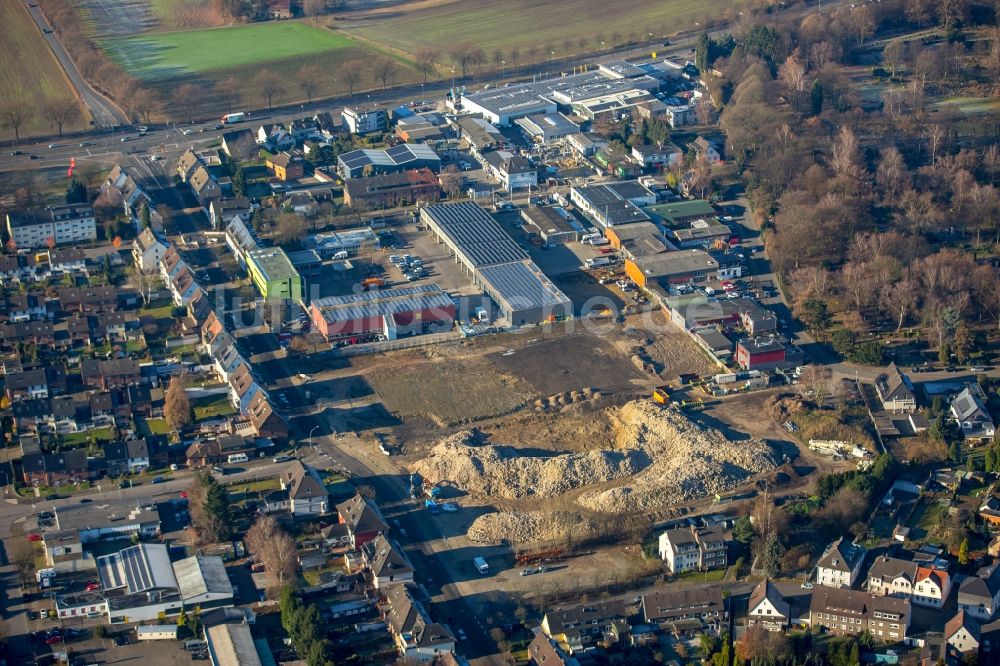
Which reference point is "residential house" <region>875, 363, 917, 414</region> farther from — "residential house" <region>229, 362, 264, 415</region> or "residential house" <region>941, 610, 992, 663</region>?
"residential house" <region>229, 362, 264, 415</region>

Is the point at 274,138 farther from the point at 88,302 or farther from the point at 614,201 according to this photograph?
the point at 88,302

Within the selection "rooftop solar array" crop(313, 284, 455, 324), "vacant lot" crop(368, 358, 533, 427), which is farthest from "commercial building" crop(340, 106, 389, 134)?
"vacant lot" crop(368, 358, 533, 427)

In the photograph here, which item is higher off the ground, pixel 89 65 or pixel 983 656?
pixel 89 65

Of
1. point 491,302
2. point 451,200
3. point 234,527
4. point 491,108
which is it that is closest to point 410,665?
point 234,527

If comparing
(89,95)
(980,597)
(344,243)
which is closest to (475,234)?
(344,243)

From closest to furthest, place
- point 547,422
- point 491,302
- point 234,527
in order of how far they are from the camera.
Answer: point 234,527 < point 547,422 < point 491,302

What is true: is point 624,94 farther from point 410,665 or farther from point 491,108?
point 410,665
